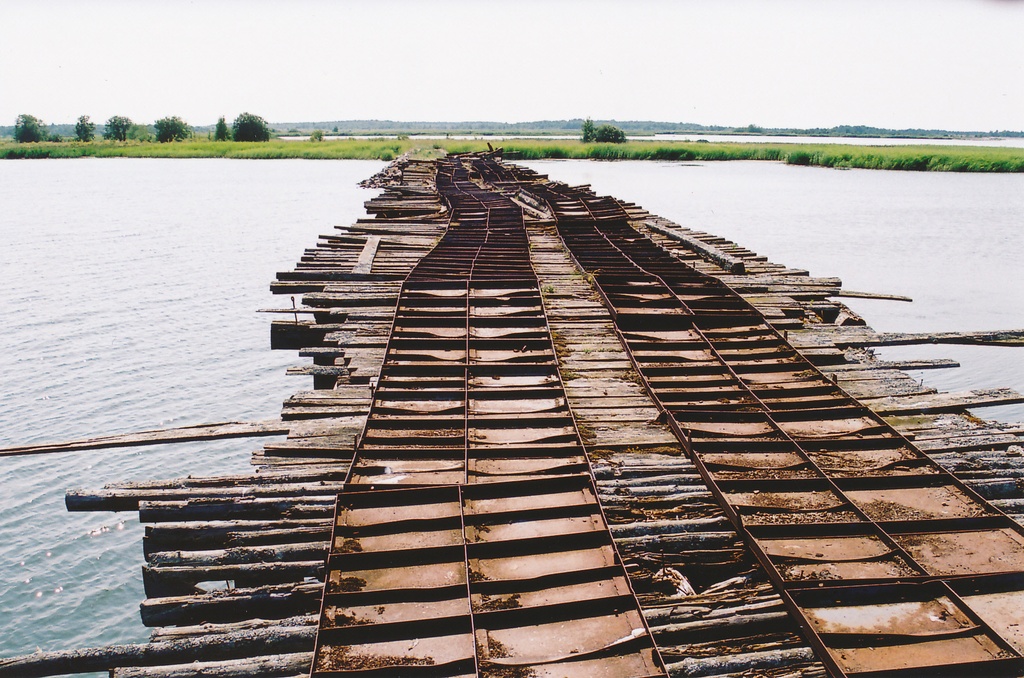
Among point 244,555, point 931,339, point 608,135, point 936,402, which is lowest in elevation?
point 244,555

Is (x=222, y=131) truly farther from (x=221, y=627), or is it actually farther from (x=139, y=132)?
(x=221, y=627)

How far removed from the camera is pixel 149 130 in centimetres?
13625

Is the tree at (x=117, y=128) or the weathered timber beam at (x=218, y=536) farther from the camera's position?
the tree at (x=117, y=128)

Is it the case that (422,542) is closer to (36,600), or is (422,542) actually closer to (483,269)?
(36,600)

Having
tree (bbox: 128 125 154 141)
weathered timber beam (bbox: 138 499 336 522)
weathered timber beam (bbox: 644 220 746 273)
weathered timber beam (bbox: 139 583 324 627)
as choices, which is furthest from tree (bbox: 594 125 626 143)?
Result: weathered timber beam (bbox: 139 583 324 627)

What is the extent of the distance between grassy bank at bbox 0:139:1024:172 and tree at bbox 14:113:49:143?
955 inches

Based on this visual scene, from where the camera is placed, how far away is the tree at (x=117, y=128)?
134m

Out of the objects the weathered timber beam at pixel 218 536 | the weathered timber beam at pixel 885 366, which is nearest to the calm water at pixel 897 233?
the weathered timber beam at pixel 885 366

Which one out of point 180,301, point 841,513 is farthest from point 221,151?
point 841,513

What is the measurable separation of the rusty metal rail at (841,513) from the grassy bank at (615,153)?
70.5 m

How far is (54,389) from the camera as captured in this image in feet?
55.4

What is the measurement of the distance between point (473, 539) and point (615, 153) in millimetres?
83040

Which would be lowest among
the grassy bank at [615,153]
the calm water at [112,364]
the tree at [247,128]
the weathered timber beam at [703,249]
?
the calm water at [112,364]

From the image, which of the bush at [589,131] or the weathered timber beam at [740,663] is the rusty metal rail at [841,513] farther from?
the bush at [589,131]
